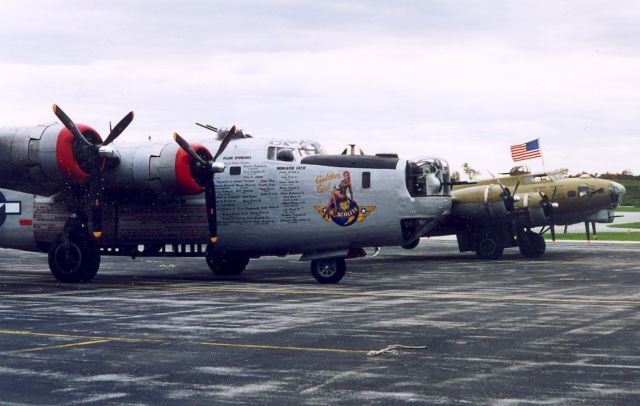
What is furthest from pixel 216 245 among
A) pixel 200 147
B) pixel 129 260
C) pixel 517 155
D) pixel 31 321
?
pixel 517 155

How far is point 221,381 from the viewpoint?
12133 mm

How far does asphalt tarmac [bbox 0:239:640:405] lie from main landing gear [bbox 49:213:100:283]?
50 cm

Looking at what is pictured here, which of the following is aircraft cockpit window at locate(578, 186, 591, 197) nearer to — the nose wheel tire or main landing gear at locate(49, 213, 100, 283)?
the nose wheel tire

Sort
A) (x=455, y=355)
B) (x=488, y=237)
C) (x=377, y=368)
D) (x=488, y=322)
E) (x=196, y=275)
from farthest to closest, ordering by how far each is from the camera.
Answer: (x=488, y=237) < (x=196, y=275) < (x=488, y=322) < (x=455, y=355) < (x=377, y=368)

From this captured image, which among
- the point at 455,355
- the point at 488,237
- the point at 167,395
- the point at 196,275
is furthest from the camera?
the point at 488,237

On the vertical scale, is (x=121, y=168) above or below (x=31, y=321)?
above

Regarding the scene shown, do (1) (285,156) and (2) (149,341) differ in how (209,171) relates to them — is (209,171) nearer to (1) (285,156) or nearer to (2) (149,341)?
(1) (285,156)

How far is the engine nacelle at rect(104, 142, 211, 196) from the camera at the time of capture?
28.0m


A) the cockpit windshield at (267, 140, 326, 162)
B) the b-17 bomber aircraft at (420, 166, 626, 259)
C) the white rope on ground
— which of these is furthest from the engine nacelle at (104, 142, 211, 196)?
the b-17 bomber aircraft at (420, 166, 626, 259)

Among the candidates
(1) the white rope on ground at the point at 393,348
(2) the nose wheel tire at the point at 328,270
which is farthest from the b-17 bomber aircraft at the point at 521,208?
(1) the white rope on ground at the point at 393,348

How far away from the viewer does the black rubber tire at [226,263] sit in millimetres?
32094

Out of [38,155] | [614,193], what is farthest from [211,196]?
[614,193]

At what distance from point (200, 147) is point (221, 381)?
57.4ft

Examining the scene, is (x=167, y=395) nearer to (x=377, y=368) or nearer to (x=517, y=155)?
(x=377, y=368)
